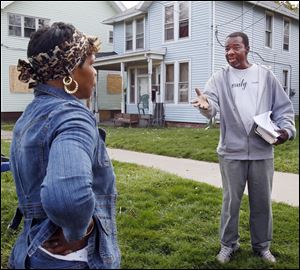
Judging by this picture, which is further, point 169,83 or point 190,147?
point 169,83

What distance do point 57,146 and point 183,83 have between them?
12.0 m

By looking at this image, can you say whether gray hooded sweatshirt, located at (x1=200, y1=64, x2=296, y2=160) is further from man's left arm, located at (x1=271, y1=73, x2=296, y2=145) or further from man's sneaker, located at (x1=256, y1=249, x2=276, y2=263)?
man's sneaker, located at (x1=256, y1=249, x2=276, y2=263)

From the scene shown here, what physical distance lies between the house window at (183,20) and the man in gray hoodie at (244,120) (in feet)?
30.2

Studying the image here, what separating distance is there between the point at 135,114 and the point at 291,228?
3418 millimetres

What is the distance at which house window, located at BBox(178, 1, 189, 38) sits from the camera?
11938mm

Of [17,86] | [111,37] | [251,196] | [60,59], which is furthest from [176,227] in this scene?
[17,86]

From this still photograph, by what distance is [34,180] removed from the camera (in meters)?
1.29

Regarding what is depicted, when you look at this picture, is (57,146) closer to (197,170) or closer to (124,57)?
(124,57)

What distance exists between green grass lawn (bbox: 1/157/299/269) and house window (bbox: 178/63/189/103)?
772 cm

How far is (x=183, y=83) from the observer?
13.0 meters

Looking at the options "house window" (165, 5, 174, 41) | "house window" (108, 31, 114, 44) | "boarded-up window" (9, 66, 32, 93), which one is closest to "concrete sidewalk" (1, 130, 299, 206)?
"boarded-up window" (9, 66, 32, 93)

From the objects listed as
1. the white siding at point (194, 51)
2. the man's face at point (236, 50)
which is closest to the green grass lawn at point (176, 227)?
the man's face at point (236, 50)

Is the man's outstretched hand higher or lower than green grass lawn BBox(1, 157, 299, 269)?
higher

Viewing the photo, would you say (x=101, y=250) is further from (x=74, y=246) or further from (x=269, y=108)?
(x=269, y=108)
